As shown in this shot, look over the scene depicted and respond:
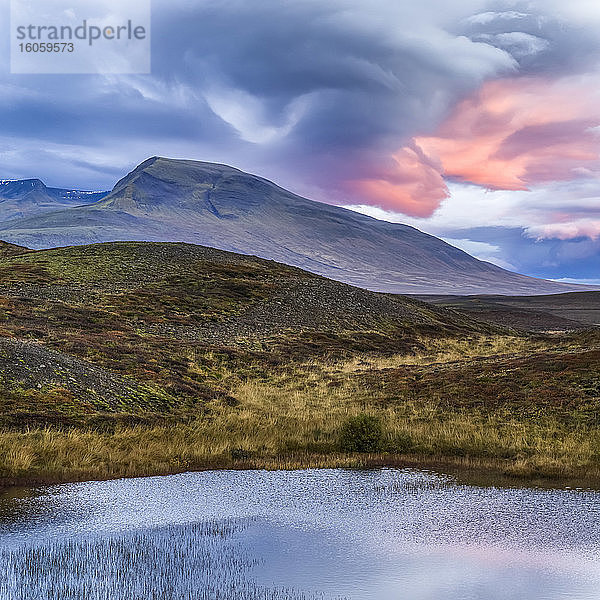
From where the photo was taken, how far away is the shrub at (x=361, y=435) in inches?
976

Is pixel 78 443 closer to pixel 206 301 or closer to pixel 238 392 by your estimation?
pixel 238 392

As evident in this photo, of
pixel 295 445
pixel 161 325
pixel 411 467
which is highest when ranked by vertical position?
pixel 161 325

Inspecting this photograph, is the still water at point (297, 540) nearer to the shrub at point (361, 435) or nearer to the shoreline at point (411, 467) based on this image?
the shoreline at point (411, 467)

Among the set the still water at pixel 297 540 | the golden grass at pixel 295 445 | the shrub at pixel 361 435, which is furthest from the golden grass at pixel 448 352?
the still water at pixel 297 540

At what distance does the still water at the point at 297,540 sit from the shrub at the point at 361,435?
14.1ft

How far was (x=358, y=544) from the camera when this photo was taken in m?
14.3

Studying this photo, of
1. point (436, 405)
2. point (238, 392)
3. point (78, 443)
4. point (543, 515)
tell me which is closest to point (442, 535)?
point (543, 515)

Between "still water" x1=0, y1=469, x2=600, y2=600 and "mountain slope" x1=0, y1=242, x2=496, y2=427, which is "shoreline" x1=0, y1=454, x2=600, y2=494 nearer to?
"still water" x1=0, y1=469, x2=600, y2=600

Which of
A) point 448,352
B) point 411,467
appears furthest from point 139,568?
point 448,352

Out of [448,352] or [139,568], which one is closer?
[139,568]

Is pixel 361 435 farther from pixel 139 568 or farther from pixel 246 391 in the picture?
pixel 246 391

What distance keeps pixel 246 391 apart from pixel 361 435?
16.8 meters

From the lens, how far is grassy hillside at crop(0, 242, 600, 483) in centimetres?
2281

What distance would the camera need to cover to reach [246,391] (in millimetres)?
40844
